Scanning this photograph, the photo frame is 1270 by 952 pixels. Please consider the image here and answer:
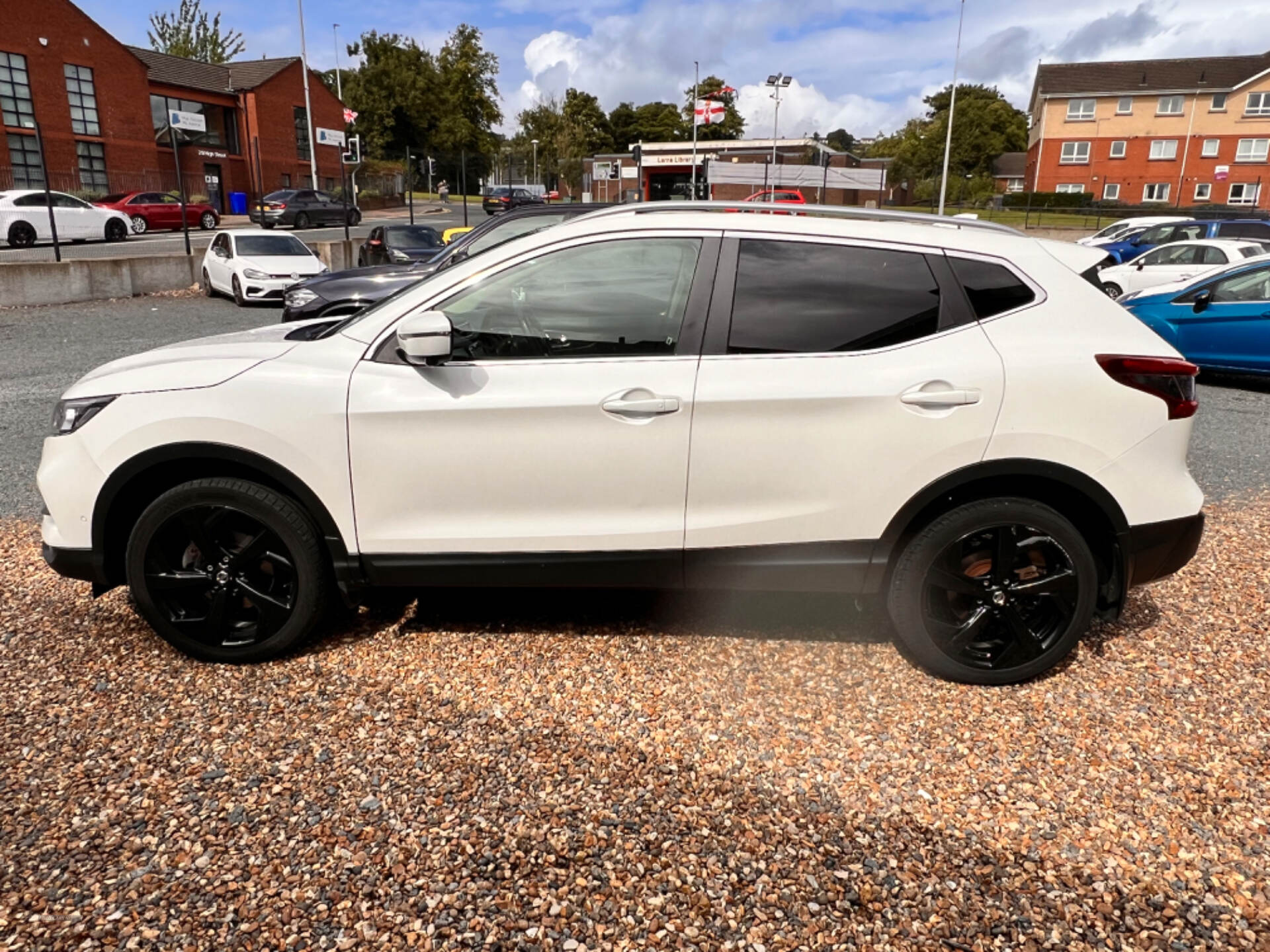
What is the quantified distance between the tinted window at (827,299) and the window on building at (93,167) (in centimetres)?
4558

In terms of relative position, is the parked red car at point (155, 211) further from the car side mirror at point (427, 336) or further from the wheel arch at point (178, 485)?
the car side mirror at point (427, 336)

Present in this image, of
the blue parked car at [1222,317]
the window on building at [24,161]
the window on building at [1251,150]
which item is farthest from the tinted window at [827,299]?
the window on building at [1251,150]

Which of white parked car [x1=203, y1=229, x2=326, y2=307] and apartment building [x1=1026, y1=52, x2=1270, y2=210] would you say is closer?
white parked car [x1=203, y1=229, x2=326, y2=307]

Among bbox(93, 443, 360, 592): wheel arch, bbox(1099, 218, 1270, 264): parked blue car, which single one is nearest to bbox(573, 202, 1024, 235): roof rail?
bbox(93, 443, 360, 592): wheel arch

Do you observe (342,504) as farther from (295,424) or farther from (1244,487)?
(1244,487)

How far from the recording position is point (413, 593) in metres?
4.39

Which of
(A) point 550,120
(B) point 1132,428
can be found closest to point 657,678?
(B) point 1132,428

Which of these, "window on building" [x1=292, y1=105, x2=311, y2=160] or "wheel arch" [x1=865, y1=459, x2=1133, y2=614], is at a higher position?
"window on building" [x1=292, y1=105, x2=311, y2=160]

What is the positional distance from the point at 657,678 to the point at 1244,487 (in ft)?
17.1

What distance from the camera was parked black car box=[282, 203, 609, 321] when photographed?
9.36 metres

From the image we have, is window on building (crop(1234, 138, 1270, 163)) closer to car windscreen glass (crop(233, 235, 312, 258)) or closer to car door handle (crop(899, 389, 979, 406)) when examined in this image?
car windscreen glass (crop(233, 235, 312, 258))

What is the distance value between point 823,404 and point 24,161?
46.4 m

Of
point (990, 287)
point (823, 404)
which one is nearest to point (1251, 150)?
point (990, 287)

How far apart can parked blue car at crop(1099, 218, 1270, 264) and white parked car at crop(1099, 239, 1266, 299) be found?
4.54 meters
